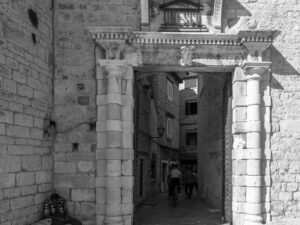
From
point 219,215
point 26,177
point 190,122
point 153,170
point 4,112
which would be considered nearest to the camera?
point 4,112

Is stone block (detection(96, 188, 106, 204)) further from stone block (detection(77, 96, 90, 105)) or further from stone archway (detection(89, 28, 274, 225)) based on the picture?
stone block (detection(77, 96, 90, 105))

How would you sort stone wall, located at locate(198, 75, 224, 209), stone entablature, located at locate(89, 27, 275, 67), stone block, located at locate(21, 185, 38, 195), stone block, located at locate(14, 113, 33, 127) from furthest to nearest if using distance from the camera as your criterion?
stone wall, located at locate(198, 75, 224, 209) → stone entablature, located at locate(89, 27, 275, 67) → stone block, located at locate(21, 185, 38, 195) → stone block, located at locate(14, 113, 33, 127)

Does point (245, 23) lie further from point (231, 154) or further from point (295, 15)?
point (231, 154)

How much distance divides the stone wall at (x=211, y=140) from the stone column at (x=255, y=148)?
91.7 inches

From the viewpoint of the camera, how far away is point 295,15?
7.59m

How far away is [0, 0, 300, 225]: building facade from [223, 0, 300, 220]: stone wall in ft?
0.06

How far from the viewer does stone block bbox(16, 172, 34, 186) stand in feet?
20.2

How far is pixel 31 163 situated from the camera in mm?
6578

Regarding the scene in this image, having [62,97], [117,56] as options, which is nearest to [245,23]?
[117,56]

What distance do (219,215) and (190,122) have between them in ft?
61.6

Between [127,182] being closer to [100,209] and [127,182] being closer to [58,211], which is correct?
[100,209]

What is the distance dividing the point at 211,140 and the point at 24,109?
7.01 m

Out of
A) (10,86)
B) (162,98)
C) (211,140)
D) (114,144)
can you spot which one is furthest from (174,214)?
(162,98)

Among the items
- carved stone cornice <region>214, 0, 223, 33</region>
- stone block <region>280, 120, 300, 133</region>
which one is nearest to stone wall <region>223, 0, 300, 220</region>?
stone block <region>280, 120, 300, 133</region>
